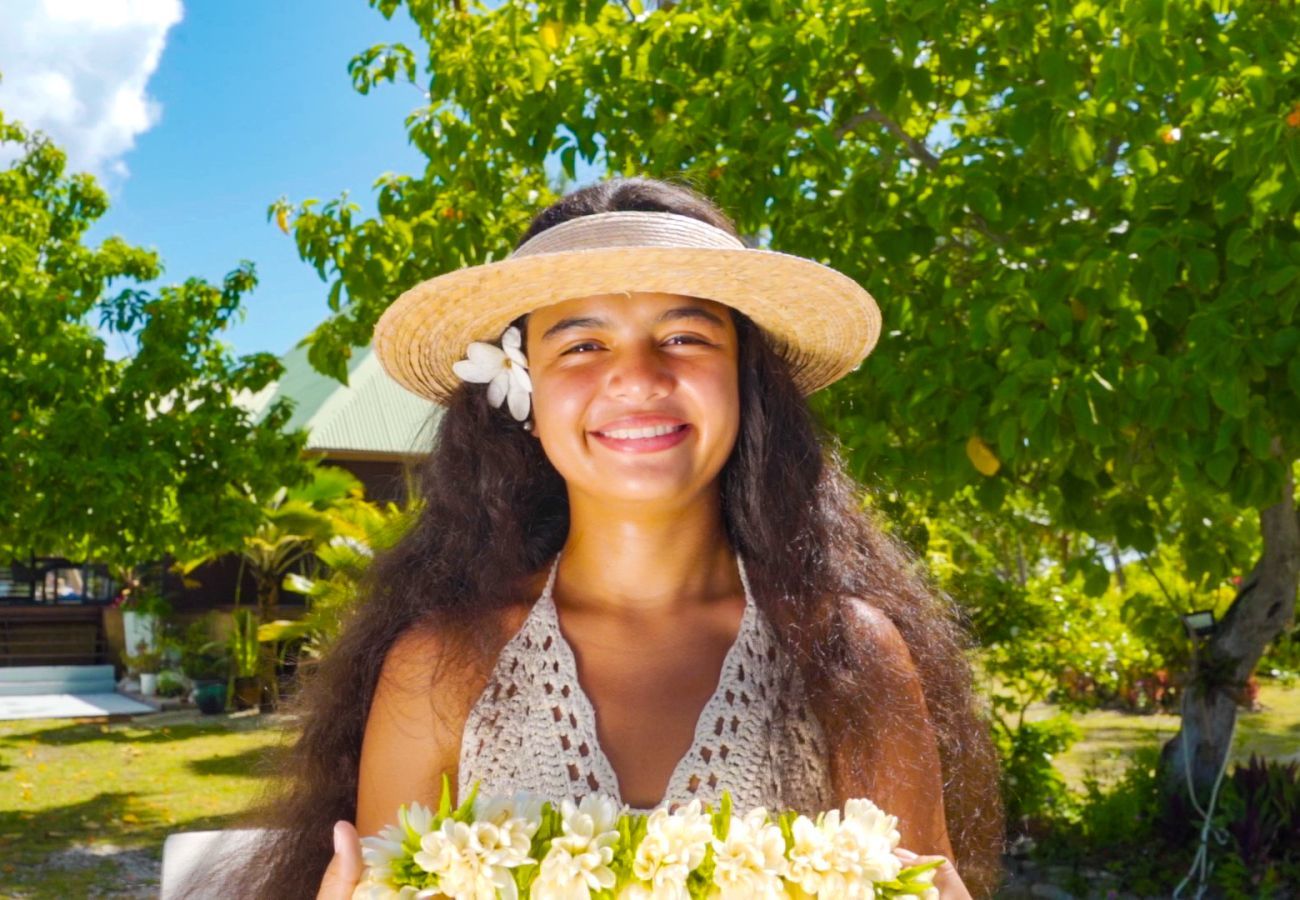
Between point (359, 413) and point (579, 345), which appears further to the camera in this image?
point (359, 413)

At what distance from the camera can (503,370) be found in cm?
234

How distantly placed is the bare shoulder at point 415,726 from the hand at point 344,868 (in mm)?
331

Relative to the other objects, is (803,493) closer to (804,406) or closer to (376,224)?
(804,406)

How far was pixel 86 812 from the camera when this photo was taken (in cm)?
993

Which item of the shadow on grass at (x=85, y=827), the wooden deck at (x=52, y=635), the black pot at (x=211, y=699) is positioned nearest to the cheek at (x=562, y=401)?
the shadow on grass at (x=85, y=827)

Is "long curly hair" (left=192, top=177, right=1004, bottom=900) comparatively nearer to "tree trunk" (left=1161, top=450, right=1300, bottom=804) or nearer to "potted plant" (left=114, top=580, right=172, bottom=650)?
"tree trunk" (left=1161, top=450, right=1300, bottom=804)

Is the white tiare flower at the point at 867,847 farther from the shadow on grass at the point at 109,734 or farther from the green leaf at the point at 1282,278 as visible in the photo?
the shadow on grass at the point at 109,734

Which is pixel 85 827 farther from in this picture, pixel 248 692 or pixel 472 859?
pixel 472 859

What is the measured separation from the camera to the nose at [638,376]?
80.0 inches

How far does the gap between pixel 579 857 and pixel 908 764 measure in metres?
0.77

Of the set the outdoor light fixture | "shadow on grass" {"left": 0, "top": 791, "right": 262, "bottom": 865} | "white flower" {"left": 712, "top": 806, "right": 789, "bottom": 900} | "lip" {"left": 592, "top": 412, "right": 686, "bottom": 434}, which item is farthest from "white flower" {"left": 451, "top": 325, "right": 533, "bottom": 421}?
"shadow on grass" {"left": 0, "top": 791, "right": 262, "bottom": 865}

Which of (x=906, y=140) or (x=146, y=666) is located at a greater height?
(x=906, y=140)

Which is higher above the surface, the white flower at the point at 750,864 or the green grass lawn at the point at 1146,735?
the white flower at the point at 750,864

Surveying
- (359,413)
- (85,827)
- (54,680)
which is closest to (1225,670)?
(85,827)
